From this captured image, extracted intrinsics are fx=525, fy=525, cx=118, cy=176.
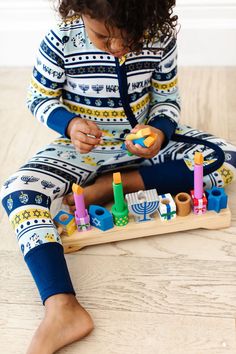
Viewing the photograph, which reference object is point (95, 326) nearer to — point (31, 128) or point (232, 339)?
point (232, 339)

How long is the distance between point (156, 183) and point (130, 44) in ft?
1.08

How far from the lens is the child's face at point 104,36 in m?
0.69

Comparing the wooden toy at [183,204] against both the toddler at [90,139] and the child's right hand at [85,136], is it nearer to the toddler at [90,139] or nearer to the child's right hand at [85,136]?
the toddler at [90,139]

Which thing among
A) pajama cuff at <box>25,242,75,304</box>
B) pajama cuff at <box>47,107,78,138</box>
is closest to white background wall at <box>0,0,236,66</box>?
pajama cuff at <box>47,107,78,138</box>

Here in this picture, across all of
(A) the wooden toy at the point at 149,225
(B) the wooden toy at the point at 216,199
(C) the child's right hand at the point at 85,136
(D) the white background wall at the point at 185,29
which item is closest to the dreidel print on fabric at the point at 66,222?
(A) the wooden toy at the point at 149,225

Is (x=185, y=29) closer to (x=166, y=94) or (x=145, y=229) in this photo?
(x=166, y=94)

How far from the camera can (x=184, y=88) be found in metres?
1.35

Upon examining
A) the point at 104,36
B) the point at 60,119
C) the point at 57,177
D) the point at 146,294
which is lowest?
the point at 146,294

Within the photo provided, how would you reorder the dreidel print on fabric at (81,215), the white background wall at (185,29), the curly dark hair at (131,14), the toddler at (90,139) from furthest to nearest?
the white background wall at (185,29), the dreidel print on fabric at (81,215), the toddler at (90,139), the curly dark hair at (131,14)

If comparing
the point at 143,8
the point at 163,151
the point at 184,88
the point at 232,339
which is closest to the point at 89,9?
the point at 143,8

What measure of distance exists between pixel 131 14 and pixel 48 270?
391mm

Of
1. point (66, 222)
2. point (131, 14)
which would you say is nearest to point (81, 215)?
point (66, 222)

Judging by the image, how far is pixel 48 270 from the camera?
31.4 inches

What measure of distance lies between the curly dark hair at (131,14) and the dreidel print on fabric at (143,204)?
0.89 ft
